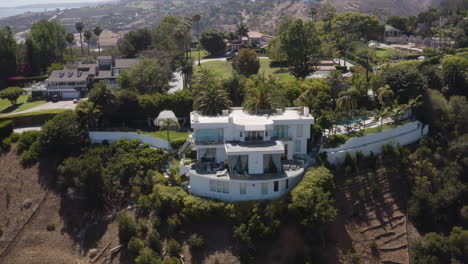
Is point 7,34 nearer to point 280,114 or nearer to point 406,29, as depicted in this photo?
point 280,114

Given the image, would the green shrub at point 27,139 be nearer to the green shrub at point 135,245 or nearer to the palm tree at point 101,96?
the palm tree at point 101,96

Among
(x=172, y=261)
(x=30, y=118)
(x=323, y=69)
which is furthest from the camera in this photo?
(x=323, y=69)

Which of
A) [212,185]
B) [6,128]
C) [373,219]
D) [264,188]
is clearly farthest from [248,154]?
[6,128]

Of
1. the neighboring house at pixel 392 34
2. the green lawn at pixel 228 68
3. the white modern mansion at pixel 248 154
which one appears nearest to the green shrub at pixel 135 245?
the white modern mansion at pixel 248 154

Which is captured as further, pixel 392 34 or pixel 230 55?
pixel 392 34

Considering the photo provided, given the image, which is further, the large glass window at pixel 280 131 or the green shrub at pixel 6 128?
the green shrub at pixel 6 128

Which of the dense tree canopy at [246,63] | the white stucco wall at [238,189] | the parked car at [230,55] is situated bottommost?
the white stucco wall at [238,189]

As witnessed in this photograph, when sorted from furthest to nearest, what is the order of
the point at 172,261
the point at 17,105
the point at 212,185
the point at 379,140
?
the point at 17,105, the point at 379,140, the point at 212,185, the point at 172,261

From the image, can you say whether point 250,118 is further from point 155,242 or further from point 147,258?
point 147,258
